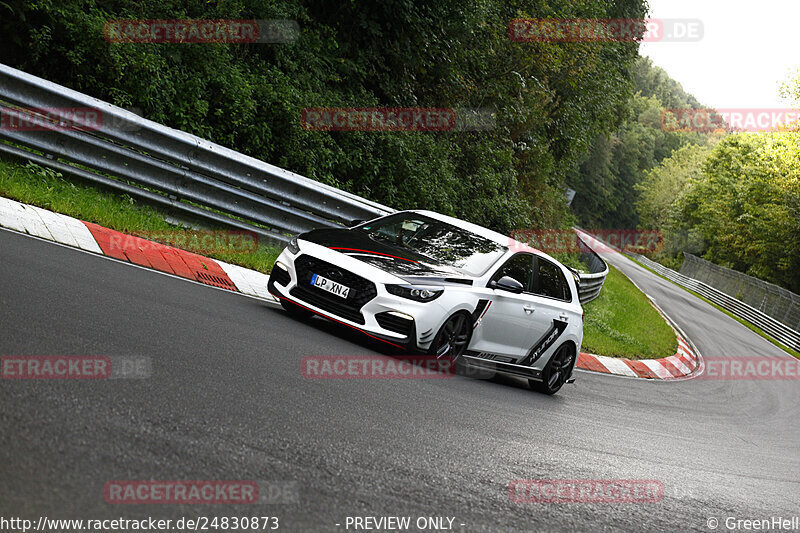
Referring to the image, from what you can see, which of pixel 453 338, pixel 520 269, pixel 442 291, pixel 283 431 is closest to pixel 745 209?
pixel 520 269

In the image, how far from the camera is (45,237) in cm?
815

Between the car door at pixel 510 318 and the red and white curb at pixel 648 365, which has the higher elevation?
the car door at pixel 510 318

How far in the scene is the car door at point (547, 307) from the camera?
955 cm

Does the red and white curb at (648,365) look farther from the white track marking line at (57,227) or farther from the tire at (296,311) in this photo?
the white track marking line at (57,227)

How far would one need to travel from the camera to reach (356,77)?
18.2 metres

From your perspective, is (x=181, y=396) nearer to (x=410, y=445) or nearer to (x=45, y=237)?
(x=410, y=445)

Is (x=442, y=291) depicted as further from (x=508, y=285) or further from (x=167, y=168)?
(x=167, y=168)

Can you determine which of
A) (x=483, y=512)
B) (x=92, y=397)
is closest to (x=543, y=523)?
(x=483, y=512)

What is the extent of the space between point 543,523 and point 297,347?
3.32m

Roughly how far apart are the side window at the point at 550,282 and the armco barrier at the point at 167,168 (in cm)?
303

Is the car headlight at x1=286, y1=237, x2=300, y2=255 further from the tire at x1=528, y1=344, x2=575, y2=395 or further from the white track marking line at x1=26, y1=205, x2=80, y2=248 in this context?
the tire at x1=528, y1=344, x2=575, y2=395

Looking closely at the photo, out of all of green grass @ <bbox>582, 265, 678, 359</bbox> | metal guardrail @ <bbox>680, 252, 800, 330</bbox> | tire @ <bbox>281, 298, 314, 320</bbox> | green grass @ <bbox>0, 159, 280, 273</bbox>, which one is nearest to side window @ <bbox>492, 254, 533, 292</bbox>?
tire @ <bbox>281, 298, 314, 320</bbox>

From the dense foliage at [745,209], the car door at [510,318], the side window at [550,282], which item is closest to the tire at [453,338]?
the car door at [510,318]

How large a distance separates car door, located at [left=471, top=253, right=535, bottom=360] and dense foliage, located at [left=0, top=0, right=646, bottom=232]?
5.85m
